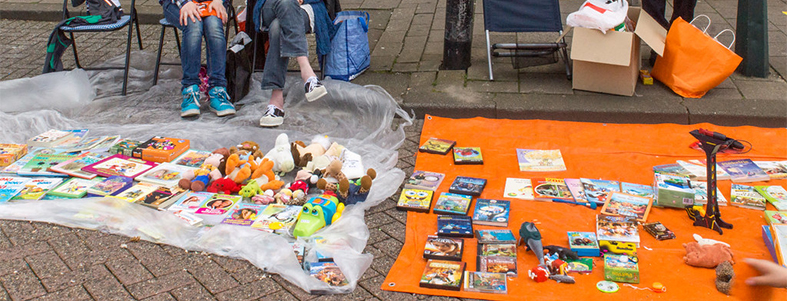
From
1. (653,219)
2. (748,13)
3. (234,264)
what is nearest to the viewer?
(234,264)

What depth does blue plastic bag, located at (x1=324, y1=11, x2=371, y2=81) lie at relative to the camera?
179 inches

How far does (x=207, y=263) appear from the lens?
2.69 meters

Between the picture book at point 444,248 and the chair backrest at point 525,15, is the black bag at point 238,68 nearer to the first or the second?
the chair backrest at point 525,15

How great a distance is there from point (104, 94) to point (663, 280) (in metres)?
4.01

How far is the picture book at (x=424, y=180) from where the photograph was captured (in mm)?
3326

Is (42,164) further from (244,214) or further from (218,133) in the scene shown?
(244,214)

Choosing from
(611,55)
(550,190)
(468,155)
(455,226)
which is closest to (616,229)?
(550,190)

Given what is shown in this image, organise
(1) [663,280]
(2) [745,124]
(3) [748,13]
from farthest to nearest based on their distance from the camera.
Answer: (3) [748,13], (2) [745,124], (1) [663,280]

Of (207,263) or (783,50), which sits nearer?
(207,263)

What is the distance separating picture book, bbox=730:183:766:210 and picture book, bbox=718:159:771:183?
142mm

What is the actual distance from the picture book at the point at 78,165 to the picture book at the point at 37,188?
0.23ft

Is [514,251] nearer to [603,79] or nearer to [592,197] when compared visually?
[592,197]

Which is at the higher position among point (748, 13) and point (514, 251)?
point (748, 13)

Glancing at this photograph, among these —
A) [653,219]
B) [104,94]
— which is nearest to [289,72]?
[104,94]
